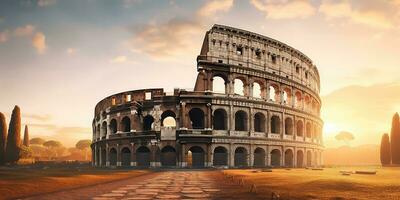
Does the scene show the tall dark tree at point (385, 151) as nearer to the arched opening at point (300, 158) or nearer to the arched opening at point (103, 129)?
the arched opening at point (300, 158)

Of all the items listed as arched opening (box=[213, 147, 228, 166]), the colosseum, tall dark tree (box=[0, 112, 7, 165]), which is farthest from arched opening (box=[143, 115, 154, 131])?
tall dark tree (box=[0, 112, 7, 165])

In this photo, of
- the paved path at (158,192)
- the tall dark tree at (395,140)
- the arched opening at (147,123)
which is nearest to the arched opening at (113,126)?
the arched opening at (147,123)

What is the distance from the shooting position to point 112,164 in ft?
152

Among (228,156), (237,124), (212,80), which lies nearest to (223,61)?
(212,80)

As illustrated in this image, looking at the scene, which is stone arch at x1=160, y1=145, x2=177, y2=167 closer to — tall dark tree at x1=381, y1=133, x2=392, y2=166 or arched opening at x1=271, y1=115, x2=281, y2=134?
arched opening at x1=271, y1=115, x2=281, y2=134

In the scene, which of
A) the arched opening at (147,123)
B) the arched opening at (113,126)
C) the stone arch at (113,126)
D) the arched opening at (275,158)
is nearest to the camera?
the arched opening at (147,123)

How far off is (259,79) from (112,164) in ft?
75.7

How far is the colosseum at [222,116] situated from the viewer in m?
39.2

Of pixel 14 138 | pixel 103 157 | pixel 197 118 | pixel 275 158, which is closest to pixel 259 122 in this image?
pixel 275 158

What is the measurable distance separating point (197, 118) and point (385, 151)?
3587 centimetres

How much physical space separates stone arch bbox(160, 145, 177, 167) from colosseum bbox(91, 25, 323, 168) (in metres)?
0.12

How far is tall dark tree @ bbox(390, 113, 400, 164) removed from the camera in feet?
179

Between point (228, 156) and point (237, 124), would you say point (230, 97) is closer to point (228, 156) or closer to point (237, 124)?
point (237, 124)

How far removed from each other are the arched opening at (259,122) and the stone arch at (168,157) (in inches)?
443
